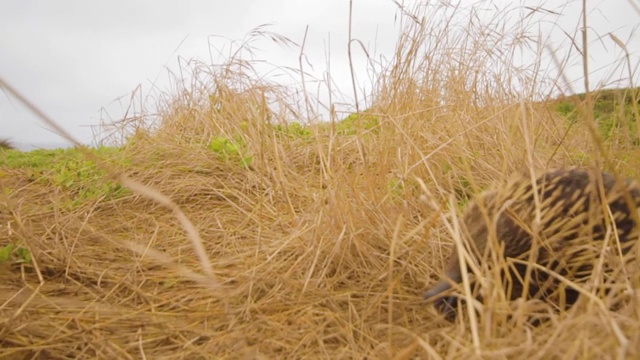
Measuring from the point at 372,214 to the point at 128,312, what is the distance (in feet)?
2.77

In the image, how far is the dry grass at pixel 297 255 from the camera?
1177 mm

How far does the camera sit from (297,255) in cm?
182

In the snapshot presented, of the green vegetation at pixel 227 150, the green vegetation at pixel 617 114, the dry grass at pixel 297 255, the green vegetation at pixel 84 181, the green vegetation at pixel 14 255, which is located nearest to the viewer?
the dry grass at pixel 297 255

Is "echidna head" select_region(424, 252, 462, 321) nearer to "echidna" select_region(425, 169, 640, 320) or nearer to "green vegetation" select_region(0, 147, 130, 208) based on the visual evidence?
"echidna" select_region(425, 169, 640, 320)

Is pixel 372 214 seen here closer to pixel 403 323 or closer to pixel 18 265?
pixel 403 323

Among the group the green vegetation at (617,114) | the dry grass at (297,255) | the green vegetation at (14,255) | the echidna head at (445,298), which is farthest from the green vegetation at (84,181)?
the green vegetation at (617,114)

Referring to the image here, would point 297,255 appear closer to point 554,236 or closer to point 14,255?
point 554,236

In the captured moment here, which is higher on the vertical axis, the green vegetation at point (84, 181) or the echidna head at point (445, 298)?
the green vegetation at point (84, 181)

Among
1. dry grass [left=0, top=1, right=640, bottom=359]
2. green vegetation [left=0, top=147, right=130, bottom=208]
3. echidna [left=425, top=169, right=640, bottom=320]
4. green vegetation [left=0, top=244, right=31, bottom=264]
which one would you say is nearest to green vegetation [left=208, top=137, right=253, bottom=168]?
dry grass [left=0, top=1, right=640, bottom=359]

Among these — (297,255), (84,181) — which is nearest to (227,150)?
(84,181)

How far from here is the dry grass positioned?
1.18 m

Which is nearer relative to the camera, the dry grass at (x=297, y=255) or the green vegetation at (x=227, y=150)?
the dry grass at (x=297, y=255)

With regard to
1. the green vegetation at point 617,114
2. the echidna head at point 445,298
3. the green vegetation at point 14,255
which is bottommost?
the echidna head at point 445,298

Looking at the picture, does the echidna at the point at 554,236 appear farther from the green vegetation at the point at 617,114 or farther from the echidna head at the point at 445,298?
the green vegetation at the point at 617,114
